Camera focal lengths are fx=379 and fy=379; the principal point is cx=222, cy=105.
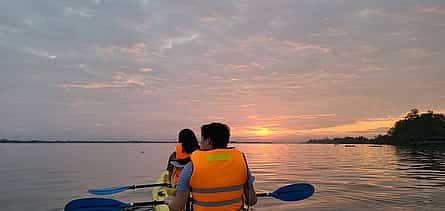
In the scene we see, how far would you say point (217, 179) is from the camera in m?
4.38

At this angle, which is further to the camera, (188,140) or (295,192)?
(188,140)

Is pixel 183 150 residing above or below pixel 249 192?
above

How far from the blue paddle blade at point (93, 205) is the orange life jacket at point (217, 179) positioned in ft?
5.90

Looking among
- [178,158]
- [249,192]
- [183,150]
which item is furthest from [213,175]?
[178,158]

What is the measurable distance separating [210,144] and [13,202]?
12615mm

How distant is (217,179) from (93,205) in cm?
242

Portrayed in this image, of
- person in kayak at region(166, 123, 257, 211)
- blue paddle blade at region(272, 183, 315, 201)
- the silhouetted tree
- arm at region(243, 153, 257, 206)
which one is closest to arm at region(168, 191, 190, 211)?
person in kayak at region(166, 123, 257, 211)

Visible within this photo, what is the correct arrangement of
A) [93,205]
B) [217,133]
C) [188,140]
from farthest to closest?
[188,140]
[93,205]
[217,133]

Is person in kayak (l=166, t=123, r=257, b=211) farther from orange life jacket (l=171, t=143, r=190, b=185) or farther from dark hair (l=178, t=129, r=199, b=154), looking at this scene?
orange life jacket (l=171, t=143, r=190, b=185)

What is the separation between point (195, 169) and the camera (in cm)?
427

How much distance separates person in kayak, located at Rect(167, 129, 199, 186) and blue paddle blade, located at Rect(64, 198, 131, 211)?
2.24m

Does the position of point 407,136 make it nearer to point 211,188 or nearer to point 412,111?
point 412,111

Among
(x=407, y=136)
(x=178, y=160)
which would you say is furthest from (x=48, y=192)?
(x=407, y=136)

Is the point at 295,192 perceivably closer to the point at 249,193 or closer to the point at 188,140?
the point at 249,193
